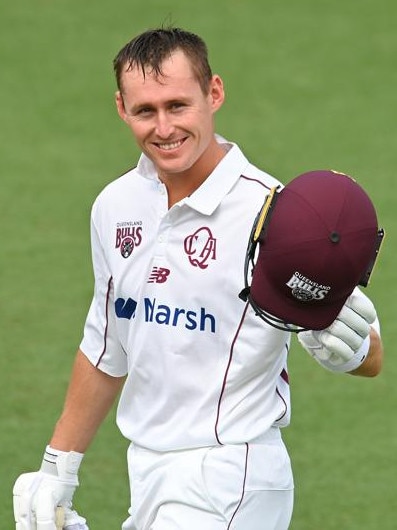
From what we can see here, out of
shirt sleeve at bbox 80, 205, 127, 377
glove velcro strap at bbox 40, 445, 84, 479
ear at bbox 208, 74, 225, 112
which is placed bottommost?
glove velcro strap at bbox 40, 445, 84, 479

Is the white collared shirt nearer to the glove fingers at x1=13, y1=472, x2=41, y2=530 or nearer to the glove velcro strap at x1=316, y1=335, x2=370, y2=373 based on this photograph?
the glove velcro strap at x1=316, y1=335, x2=370, y2=373

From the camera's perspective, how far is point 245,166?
555cm

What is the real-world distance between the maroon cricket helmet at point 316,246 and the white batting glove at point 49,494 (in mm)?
1232

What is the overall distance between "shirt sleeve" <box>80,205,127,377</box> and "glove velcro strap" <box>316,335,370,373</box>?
93 cm

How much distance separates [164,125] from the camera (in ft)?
17.7

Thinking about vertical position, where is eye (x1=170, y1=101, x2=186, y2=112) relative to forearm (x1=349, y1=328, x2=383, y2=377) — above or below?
above

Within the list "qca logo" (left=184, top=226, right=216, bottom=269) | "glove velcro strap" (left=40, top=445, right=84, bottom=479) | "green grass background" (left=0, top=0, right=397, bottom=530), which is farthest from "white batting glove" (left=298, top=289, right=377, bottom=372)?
"green grass background" (left=0, top=0, right=397, bottom=530)

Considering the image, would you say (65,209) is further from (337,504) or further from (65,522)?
(65,522)

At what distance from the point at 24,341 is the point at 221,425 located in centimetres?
413

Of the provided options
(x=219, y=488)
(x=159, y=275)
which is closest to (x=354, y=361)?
(x=219, y=488)

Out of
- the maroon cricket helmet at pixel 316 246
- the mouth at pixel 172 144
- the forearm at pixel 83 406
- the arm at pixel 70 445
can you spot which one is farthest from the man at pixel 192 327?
the maroon cricket helmet at pixel 316 246

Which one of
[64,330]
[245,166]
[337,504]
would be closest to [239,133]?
[64,330]

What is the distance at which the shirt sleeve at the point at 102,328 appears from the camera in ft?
19.0

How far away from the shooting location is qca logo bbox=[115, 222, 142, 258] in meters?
5.63
